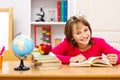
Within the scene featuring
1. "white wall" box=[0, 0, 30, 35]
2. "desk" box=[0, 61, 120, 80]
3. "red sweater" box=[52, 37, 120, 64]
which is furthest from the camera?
"white wall" box=[0, 0, 30, 35]

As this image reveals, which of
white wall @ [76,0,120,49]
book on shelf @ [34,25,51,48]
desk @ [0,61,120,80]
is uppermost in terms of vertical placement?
white wall @ [76,0,120,49]

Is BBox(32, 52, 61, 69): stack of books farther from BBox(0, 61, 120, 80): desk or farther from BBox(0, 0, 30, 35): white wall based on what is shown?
BBox(0, 0, 30, 35): white wall

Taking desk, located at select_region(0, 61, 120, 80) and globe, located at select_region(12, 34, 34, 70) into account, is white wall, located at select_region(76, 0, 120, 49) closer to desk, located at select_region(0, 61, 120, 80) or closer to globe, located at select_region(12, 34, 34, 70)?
desk, located at select_region(0, 61, 120, 80)

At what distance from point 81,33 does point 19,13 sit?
6.33 ft

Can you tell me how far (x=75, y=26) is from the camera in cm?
222

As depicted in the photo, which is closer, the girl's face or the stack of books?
the stack of books

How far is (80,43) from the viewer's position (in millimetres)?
2301

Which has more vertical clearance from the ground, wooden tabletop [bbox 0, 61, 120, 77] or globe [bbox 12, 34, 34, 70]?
globe [bbox 12, 34, 34, 70]

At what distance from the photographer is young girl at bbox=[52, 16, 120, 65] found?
87.4 inches

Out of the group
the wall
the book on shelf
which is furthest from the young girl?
the book on shelf

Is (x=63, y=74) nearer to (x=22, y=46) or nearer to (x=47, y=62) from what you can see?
(x=47, y=62)

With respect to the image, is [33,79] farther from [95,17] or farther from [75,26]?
[95,17]

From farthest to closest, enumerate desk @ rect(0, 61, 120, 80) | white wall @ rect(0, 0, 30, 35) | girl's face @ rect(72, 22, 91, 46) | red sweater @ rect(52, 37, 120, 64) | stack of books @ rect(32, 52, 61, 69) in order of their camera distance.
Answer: white wall @ rect(0, 0, 30, 35), red sweater @ rect(52, 37, 120, 64), girl's face @ rect(72, 22, 91, 46), stack of books @ rect(32, 52, 61, 69), desk @ rect(0, 61, 120, 80)

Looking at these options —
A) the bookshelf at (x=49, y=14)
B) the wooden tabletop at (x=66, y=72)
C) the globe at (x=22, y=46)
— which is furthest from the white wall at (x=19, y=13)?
the globe at (x=22, y=46)
